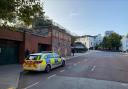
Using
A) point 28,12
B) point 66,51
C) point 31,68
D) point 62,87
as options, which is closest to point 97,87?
point 62,87

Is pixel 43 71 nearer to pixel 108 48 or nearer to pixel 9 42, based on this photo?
pixel 9 42

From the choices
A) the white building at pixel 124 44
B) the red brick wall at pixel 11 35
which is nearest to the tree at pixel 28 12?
the red brick wall at pixel 11 35

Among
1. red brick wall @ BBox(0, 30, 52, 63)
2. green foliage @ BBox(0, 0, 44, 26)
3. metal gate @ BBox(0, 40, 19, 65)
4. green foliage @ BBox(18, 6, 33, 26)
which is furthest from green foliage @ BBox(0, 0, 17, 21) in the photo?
metal gate @ BBox(0, 40, 19, 65)

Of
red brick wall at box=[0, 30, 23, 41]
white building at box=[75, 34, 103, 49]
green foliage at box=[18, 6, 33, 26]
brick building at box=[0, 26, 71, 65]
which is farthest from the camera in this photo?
white building at box=[75, 34, 103, 49]

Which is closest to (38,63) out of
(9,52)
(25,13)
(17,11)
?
→ (25,13)

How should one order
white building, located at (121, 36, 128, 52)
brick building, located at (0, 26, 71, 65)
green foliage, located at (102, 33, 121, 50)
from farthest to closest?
1. green foliage, located at (102, 33, 121, 50)
2. white building, located at (121, 36, 128, 52)
3. brick building, located at (0, 26, 71, 65)

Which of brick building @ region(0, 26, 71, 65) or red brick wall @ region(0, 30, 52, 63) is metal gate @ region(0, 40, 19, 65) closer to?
brick building @ region(0, 26, 71, 65)

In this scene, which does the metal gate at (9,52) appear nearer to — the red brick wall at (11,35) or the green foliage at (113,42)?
the red brick wall at (11,35)

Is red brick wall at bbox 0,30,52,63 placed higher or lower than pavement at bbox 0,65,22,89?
higher

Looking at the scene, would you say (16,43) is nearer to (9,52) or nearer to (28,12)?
(9,52)

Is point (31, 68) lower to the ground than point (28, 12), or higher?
lower

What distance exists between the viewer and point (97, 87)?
10117 mm

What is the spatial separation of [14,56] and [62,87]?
14.3 m

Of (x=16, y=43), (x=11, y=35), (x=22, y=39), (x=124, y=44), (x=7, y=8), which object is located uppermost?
(x=124, y=44)
